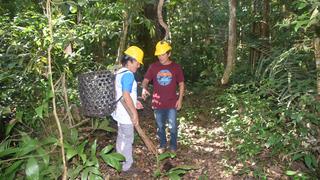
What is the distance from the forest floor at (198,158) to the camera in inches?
182

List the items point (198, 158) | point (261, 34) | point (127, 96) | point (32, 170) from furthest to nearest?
point (261, 34), point (198, 158), point (127, 96), point (32, 170)

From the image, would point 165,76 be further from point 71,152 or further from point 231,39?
point 231,39

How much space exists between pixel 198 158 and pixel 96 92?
6.51 ft

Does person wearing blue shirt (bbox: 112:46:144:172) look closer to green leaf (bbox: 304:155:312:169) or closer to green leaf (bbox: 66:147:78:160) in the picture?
green leaf (bbox: 66:147:78:160)

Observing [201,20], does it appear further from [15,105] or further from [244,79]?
[15,105]

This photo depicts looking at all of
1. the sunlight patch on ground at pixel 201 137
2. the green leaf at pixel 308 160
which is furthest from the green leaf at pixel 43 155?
the green leaf at pixel 308 160

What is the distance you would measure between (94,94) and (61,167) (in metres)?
0.82

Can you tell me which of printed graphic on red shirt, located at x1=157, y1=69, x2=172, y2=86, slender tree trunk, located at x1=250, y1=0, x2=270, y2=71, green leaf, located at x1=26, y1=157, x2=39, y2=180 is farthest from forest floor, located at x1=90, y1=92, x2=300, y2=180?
slender tree trunk, located at x1=250, y1=0, x2=270, y2=71

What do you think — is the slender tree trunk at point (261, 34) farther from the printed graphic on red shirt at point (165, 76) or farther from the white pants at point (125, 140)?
the white pants at point (125, 140)

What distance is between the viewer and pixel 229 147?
5.32 meters

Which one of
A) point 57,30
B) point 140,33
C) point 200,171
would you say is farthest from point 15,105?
point 140,33

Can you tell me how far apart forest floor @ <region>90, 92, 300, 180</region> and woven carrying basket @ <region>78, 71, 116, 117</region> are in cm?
79

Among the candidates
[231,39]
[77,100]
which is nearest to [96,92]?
[77,100]

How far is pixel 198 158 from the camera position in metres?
5.19
